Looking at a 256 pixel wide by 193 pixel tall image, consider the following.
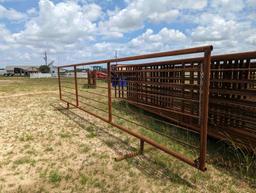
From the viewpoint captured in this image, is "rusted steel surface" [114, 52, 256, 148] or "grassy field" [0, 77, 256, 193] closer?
"grassy field" [0, 77, 256, 193]

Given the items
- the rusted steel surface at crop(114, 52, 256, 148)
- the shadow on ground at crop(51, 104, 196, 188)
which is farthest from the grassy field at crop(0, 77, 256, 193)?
the rusted steel surface at crop(114, 52, 256, 148)

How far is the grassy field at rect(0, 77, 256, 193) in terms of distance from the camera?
212cm

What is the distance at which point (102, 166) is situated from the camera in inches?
99.9

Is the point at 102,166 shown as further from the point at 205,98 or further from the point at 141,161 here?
the point at 205,98

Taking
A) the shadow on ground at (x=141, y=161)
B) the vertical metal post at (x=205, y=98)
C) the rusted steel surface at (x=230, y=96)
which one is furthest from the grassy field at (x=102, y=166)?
Answer: the vertical metal post at (x=205, y=98)

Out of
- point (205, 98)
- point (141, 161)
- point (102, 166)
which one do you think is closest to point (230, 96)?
point (205, 98)

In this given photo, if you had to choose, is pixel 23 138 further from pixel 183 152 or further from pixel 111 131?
pixel 183 152

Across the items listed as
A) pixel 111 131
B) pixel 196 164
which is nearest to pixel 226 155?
pixel 196 164

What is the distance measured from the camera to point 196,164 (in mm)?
2012

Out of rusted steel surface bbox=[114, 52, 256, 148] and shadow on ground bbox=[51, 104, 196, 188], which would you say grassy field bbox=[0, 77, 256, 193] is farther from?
rusted steel surface bbox=[114, 52, 256, 148]

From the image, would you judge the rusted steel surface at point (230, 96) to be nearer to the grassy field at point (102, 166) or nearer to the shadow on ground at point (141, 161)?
the grassy field at point (102, 166)

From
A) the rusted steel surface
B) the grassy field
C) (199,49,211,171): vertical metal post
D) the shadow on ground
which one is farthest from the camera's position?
the rusted steel surface

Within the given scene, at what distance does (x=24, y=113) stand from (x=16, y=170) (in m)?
3.24

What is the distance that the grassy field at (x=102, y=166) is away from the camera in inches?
83.5
